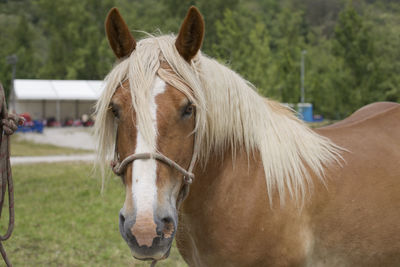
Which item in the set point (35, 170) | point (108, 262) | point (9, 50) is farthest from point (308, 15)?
point (108, 262)

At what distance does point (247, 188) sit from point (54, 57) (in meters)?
39.0

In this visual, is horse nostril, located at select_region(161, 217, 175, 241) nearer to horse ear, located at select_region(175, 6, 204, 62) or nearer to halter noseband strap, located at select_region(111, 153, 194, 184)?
halter noseband strap, located at select_region(111, 153, 194, 184)

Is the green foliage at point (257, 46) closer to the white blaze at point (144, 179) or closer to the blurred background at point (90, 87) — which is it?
the blurred background at point (90, 87)

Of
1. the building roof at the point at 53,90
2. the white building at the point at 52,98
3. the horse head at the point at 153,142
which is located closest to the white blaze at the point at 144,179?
the horse head at the point at 153,142

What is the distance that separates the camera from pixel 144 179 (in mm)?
1770

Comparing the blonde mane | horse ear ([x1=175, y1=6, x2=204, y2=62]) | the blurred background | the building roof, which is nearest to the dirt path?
the blurred background

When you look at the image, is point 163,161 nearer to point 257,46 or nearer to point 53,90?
point 257,46

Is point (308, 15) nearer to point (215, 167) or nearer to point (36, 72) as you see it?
point (36, 72)

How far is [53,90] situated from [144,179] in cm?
3089

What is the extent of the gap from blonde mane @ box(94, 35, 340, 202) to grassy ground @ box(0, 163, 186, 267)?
79 cm

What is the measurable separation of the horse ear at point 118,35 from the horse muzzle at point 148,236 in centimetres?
92

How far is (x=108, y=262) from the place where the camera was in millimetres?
4863

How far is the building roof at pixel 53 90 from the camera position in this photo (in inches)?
1146

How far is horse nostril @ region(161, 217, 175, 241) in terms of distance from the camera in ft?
5.86
